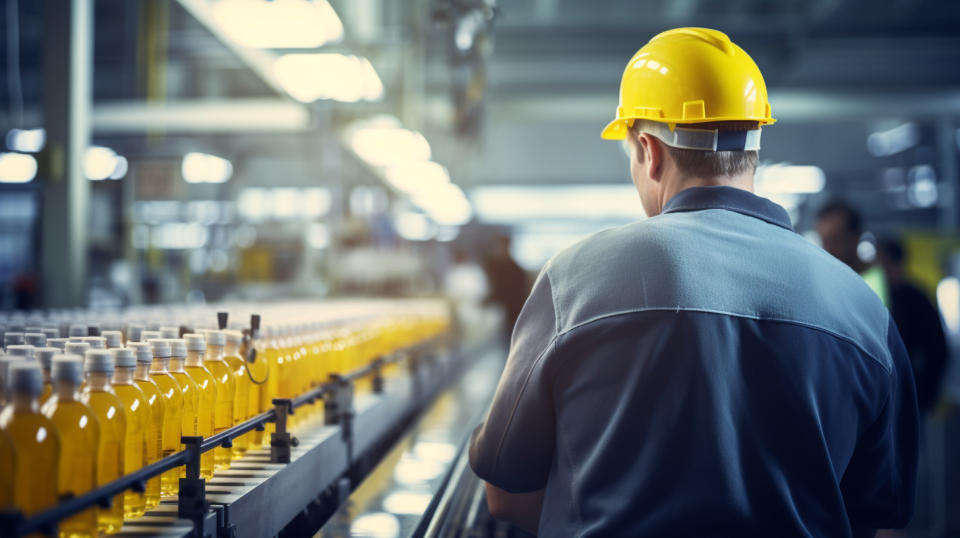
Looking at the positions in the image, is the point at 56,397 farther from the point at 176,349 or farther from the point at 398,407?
the point at 398,407

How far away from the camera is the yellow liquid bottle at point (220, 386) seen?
5.42 feet

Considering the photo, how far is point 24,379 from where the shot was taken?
1039 mm

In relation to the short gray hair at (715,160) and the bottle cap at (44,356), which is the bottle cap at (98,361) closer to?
the bottle cap at (44,356)

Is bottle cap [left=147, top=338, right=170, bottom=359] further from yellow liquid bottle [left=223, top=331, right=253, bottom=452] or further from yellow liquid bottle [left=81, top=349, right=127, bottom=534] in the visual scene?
yellow liquid bottle [left=223, top=331, right=253, bottom=452]

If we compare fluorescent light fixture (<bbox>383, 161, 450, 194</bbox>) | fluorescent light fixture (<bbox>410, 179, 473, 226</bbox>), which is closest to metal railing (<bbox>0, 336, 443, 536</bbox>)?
fluorescent light fixture (<bbox>383, 161, 450, 194</bbox>)

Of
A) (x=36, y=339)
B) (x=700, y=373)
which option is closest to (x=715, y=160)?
(x=700, y=373)

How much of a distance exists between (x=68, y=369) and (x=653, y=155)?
3.93ft

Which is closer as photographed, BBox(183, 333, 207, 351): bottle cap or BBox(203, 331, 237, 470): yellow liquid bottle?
BBox(183, 333, 207, 351): bottle cap

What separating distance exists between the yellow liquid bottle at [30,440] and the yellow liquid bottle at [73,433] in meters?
0.03

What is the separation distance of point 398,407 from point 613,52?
19.2ft

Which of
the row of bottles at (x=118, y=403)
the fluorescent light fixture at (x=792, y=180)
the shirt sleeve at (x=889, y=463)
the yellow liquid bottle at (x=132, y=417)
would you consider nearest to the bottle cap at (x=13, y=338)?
the row of bottles at (x=118, y=403)

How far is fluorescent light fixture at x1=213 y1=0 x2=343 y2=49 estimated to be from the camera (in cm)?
256

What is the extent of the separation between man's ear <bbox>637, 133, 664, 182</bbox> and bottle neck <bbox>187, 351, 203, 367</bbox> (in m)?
1.06

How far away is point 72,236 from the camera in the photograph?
11.1 feet
